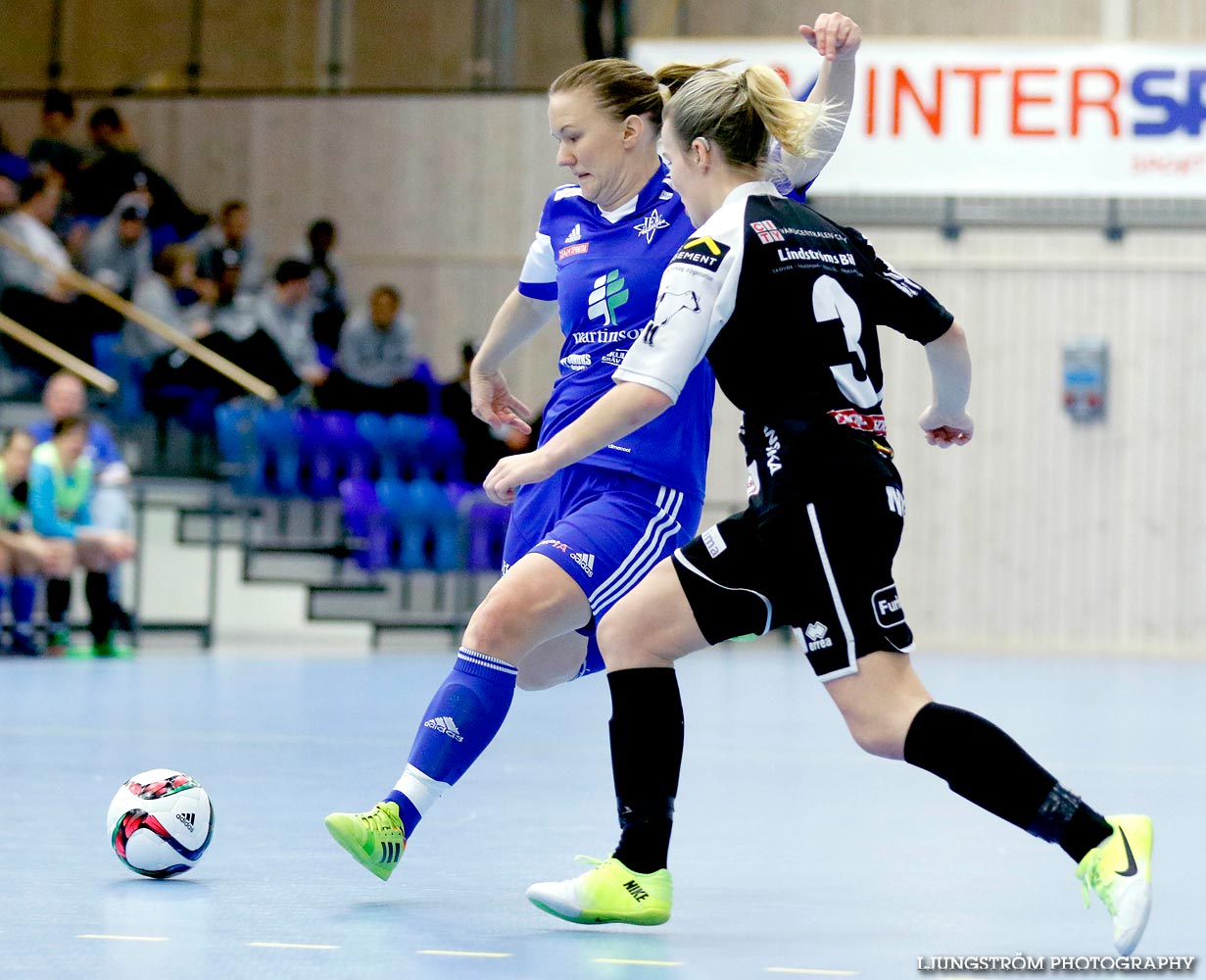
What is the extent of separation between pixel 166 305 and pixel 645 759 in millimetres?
10329

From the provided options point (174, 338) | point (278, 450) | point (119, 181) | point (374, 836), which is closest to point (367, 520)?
point (278, 450)

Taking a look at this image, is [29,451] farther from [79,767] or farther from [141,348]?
[79,767]

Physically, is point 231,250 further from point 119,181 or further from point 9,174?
point 9,174

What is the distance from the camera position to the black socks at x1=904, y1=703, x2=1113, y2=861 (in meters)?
2.87

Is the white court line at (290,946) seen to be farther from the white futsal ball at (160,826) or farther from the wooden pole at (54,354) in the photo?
the wooden pole at (54,354)

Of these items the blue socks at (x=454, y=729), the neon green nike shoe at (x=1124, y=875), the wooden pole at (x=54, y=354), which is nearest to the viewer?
the neon green nike shoe at (x=1124, y=875)

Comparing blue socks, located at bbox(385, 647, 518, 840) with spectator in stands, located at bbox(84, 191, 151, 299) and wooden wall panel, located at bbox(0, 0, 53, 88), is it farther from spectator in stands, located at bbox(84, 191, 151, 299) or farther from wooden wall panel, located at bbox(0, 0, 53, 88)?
wooden wall panel, located at bbox(0, 0, 53, 88)

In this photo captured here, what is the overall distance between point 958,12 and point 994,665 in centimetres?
604

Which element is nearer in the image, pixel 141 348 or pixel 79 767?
pixel 79 767

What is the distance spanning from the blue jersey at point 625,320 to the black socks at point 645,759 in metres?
0.63

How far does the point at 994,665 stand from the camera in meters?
11.6

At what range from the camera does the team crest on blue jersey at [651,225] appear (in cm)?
375

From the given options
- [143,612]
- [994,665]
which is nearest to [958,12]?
[994,665]

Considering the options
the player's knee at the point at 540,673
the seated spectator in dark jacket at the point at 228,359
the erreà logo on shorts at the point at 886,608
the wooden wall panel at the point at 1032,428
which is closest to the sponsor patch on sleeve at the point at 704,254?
the erreà logo on shorts at the point at 886,608
